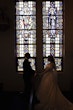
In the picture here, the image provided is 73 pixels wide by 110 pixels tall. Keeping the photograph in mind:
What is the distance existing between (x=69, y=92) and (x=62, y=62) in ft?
A: 4.01

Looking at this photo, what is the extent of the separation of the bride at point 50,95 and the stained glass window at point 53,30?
3341mm

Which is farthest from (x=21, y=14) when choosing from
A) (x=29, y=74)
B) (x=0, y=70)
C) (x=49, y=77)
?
(x=49, y=77)

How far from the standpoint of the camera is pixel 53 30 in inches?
484

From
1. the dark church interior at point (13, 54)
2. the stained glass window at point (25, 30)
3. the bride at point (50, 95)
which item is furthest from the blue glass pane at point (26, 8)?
the bride at point (50, 95)

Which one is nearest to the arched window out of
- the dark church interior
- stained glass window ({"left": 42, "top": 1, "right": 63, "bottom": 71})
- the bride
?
stained glass window ({"left": 42, "top": 1, "right": 63, "bottom": 71})

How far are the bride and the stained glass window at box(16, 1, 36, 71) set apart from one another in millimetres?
3337

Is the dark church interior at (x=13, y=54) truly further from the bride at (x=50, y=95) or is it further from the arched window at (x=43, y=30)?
the bride at (x=50, y=95)

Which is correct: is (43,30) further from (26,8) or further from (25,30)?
(26,8)

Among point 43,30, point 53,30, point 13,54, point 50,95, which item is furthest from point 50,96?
point 53,30

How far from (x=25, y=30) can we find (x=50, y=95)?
4270 mm

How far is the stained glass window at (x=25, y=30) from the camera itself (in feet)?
39.9

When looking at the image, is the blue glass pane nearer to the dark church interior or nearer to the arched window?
the arched window

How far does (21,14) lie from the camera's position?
12.2 meters

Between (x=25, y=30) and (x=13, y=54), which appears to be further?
(x=25, y=30)
